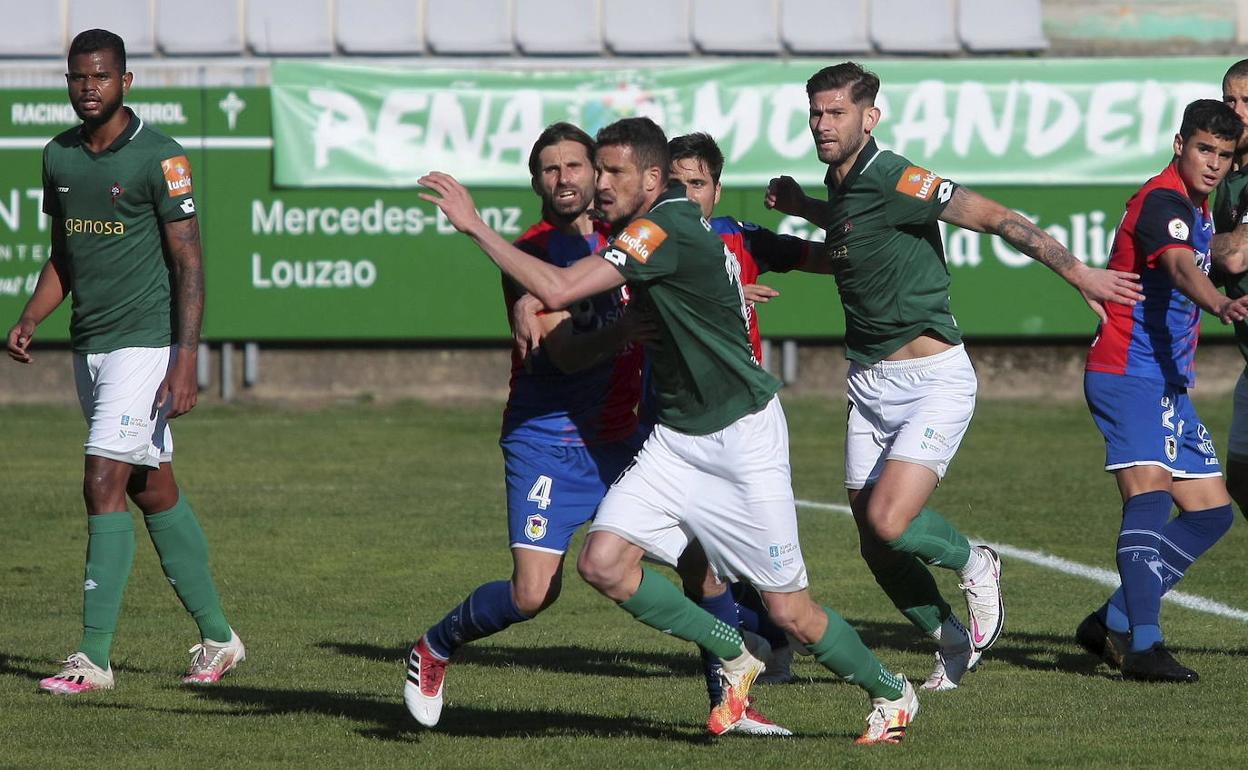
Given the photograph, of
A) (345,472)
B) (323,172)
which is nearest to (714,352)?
(345,472)

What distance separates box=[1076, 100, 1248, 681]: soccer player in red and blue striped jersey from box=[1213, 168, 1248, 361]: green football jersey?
16cm

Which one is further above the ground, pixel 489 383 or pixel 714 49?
pixel 714 49

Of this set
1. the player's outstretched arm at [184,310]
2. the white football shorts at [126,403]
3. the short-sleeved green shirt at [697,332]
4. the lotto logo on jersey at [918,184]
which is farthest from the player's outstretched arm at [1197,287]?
the white football shorts at [126,403]

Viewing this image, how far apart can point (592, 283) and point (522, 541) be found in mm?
1155

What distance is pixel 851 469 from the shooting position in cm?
715

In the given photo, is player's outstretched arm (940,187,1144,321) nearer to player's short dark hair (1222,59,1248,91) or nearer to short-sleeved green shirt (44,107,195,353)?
player's short dark hair (1222,59,1248,91)

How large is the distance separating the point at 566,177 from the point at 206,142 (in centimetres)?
1309

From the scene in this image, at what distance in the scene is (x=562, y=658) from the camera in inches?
314

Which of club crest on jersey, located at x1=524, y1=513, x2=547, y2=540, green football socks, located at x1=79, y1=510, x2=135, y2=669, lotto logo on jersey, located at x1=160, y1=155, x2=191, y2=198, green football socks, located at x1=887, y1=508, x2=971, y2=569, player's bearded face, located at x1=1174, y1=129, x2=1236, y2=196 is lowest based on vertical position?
green football socks, located at x1=79, y1=510, x2=135, y2=669

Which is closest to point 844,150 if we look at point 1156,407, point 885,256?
point 885,256

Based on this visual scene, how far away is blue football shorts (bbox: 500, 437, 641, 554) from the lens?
20.8ft

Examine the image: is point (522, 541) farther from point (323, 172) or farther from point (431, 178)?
point (323, 172)

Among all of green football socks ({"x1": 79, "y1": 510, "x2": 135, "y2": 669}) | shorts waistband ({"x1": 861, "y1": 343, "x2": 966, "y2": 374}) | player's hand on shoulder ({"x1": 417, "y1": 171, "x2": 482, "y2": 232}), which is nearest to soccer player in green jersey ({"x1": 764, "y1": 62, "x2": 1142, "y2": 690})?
shorts waistband ({"x1": 861, "y1": 343, "x2": 966, "y2": 374})

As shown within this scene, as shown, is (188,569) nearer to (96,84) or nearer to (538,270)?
(96,84)
